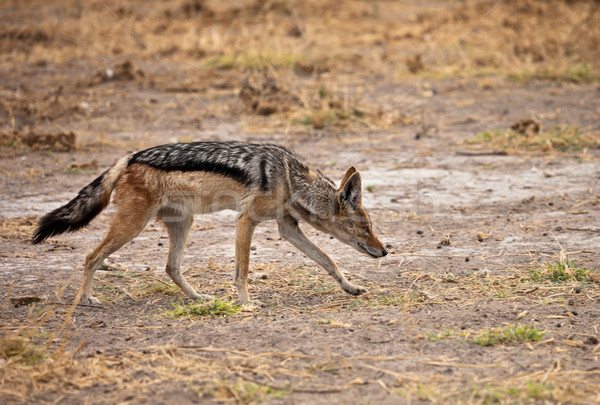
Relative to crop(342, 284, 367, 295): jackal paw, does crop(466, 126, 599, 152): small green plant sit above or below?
above

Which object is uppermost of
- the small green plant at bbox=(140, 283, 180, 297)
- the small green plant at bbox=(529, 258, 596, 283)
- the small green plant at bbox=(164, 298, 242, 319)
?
the small green plant at bbox=(529, 258, 596, 283)

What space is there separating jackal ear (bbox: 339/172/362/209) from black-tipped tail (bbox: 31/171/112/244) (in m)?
2.08

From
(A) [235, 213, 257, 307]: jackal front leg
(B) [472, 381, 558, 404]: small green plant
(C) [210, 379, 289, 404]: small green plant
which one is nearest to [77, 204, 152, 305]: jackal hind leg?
(A) [235, 213, 257, 307]: jackal front leg

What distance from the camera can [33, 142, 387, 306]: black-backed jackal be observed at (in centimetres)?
587

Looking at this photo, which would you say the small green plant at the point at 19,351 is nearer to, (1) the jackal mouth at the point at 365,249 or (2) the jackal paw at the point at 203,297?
(2) the jackal paw at the point at 203,297

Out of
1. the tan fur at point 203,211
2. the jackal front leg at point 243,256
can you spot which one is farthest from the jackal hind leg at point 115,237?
the jackal front leg at point 243,256

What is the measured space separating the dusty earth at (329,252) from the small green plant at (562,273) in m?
0.03

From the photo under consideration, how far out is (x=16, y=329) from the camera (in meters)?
5.22

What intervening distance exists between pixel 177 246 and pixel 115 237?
0.66 metres

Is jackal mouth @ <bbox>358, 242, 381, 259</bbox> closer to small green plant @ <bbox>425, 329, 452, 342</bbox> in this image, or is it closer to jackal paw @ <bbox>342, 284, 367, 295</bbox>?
jackal paw @ <bbox>342, 284, 367, 295</bbox>

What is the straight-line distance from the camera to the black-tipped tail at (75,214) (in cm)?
585

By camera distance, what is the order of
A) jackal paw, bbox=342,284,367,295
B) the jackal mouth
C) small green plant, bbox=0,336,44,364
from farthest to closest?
the jackal mouth → jackal paw, bbox=342,284,367,295 → small green plant, bbox=0,336,44,364

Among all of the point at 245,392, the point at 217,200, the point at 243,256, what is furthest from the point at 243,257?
the point at 245,392

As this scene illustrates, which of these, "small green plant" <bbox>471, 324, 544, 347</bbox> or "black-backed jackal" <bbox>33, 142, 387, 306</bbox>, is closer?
"small green plant" <bbox>471, 324, 544, 347</bbox>
